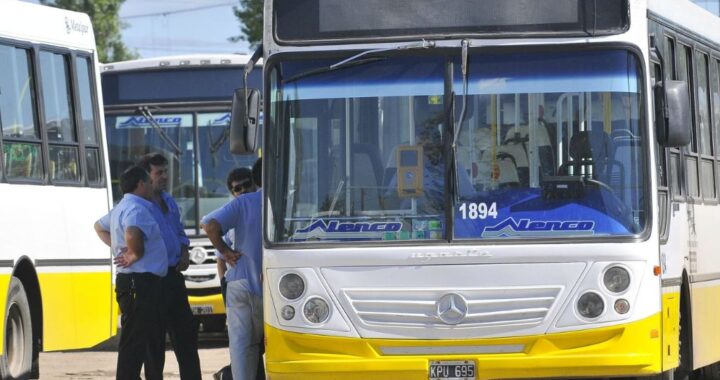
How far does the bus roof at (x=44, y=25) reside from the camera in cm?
1447

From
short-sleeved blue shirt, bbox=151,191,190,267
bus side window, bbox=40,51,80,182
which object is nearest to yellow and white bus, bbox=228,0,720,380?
short-sleeved blue shirt, bbox=151,191,190,267

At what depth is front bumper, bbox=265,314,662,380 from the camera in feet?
34.2

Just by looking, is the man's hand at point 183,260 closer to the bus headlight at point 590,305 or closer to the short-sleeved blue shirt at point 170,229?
the short-sleeved blue shirt at point 170,229

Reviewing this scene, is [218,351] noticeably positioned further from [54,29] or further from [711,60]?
[711,60]

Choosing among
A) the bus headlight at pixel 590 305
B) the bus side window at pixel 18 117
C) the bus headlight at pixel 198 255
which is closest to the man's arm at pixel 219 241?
the bus side window at pixel 18 117

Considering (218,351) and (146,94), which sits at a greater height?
(146,94)

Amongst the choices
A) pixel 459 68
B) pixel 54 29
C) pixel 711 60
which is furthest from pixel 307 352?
pixel 54 29

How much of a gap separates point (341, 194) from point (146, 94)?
10.5 m

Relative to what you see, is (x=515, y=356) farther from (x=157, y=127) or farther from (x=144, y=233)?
(x=157, y=127)

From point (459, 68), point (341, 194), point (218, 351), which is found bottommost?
point (218, 351)

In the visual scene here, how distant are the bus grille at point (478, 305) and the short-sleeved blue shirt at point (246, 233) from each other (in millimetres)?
1873

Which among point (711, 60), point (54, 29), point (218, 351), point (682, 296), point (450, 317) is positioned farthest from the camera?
point (218, 351)

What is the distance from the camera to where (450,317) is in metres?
10.5

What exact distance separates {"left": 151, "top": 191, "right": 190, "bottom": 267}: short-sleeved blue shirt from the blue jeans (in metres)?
1.01
